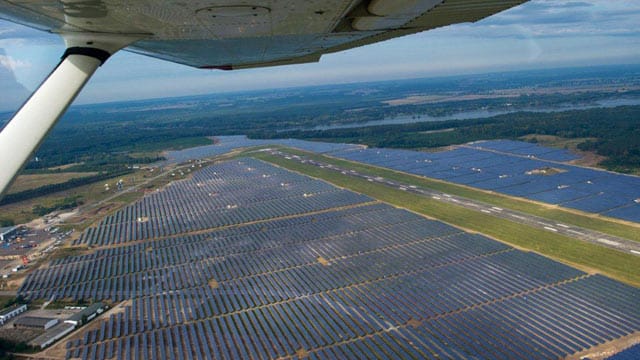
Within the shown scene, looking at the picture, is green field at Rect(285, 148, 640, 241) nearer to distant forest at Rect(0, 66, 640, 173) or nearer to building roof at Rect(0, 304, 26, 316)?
distant forest at Rect(0, 66, 640, 173)

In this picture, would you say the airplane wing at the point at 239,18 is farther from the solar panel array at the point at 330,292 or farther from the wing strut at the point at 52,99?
the solar panel array at the point at 330,292

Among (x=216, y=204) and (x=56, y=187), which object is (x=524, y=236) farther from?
(x=56, y=187)

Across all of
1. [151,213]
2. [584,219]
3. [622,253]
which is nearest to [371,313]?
[622,253]

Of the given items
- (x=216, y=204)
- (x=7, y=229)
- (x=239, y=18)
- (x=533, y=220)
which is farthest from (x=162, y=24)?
(x=7, y=229)

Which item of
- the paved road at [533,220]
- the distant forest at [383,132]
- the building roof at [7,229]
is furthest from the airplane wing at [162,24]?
the distant forest at [383,132]

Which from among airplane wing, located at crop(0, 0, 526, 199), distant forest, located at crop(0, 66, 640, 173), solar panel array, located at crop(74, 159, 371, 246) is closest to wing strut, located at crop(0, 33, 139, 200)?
airplane wing, located at crop(0, 0, 526, 199)

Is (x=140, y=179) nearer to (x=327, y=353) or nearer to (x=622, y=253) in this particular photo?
(x=327, y=353)
